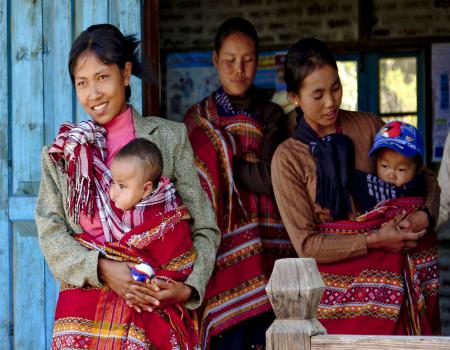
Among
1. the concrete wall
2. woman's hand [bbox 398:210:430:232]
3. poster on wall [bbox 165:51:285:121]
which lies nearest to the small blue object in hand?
woman's hand [bbox 398:210:430:232]

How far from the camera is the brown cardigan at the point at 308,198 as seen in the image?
3.79 m

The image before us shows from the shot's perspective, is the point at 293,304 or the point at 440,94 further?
the point at 440,94

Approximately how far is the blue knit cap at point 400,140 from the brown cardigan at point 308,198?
0.17 meters

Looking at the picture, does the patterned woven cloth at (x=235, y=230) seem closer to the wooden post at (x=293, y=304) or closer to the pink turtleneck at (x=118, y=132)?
the pink turtleneck at (x=118, y=132)

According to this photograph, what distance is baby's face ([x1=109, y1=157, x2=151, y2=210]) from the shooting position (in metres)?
3.39

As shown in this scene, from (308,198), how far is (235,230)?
1.39 ft

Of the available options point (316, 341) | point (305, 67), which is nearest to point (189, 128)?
point (305, 67)

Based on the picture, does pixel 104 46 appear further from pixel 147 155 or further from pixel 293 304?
pixel 293 304

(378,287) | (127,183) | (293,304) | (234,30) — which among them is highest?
(234,30)

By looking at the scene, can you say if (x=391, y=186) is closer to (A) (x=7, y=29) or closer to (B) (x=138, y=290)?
(B) (x=138, y=290)

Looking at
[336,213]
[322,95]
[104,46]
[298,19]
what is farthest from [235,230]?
[298,19]

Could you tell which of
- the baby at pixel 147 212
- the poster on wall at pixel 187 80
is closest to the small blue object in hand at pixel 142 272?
the baby at pixel 147 212

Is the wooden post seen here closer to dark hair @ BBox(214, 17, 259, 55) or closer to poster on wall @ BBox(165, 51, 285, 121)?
dark hair @ BBox(214, 17, 259, 55)

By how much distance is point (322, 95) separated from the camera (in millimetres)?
4004
